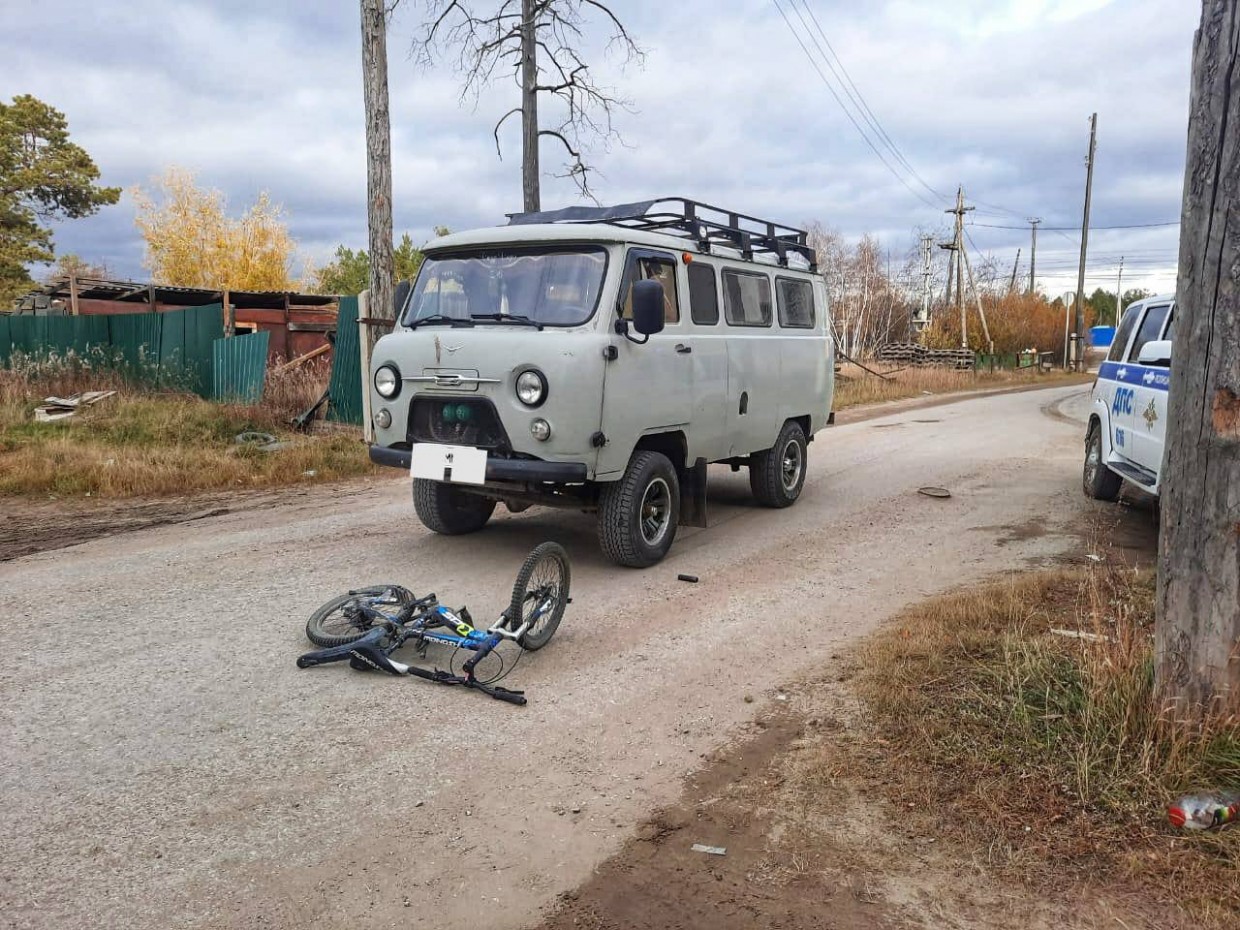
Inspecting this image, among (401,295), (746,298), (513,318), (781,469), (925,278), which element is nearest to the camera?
(513,318)

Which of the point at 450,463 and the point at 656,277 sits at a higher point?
the point at 656,277

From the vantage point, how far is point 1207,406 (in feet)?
11.1

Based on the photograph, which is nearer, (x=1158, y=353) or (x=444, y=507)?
(x=1158, y=353)

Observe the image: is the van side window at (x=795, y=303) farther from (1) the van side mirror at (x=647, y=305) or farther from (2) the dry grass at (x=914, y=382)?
(2) the dry grass at (x=914, y=382)

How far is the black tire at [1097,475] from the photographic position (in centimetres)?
891

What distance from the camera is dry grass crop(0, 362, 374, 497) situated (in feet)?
31.9

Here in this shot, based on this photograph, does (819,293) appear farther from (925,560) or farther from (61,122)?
(61,122)

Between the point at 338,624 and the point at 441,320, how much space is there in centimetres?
242

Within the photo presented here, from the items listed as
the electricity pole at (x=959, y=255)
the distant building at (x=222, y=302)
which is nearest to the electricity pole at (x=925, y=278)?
the electricity pole at (x=959, y=255)

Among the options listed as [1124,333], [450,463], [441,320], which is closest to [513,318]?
[441,320]

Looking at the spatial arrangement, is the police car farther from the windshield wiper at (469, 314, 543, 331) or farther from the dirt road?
the windshield wiper at (469, 314, 543, 331)

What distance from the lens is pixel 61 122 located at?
37.8 m

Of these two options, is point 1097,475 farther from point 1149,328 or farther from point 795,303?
point 795,303

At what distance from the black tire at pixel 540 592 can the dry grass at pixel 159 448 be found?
242 inches
